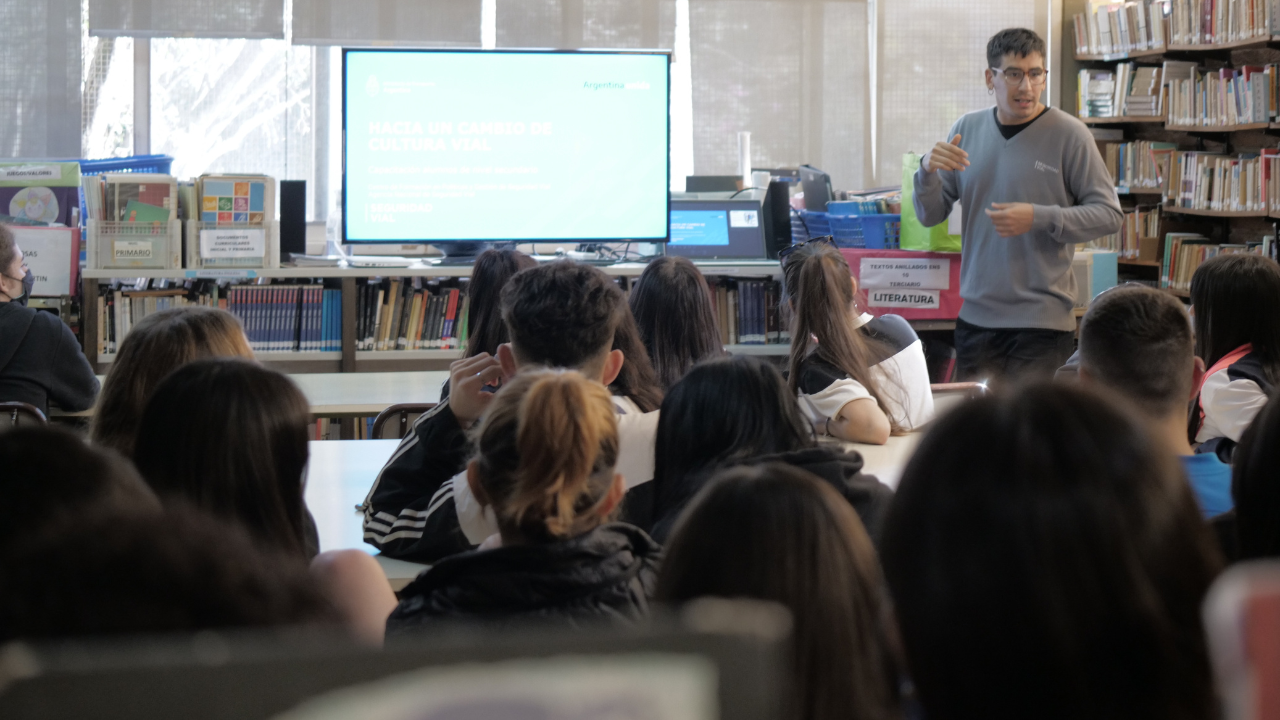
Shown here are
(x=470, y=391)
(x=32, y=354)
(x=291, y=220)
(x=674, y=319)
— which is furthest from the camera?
(x=291, y=220)

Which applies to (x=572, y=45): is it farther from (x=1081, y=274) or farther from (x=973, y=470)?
(x=973, y=470)

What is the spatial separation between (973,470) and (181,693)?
46 centimetres

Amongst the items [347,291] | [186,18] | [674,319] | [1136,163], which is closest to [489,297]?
[674,319]

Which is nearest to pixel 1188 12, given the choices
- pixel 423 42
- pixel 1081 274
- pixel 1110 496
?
pixel 1081 274

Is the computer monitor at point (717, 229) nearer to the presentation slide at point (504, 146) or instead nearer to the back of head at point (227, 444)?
the presentation slide at point (504, 146)

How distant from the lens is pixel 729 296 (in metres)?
4.39

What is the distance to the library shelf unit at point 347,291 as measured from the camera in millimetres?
4047

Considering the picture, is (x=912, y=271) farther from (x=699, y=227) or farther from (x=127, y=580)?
(x=127, y=580)

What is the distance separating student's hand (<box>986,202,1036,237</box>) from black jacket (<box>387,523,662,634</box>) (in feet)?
7.61

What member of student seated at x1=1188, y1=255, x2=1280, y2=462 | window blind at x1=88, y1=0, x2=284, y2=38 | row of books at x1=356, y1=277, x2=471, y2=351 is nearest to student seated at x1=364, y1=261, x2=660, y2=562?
student seated at x1=1188, y1=255, x2=1280, y2=462

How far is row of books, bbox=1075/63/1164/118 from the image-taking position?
19.4 ft

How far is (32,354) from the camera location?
10.0ft

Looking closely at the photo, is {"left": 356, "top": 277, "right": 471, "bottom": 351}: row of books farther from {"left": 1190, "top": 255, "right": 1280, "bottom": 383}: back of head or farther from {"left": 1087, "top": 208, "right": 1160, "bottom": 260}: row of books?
{"left": 1087, "top": 208, "right": 1160, "bottom": 260}: row of books

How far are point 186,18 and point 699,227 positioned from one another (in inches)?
138
